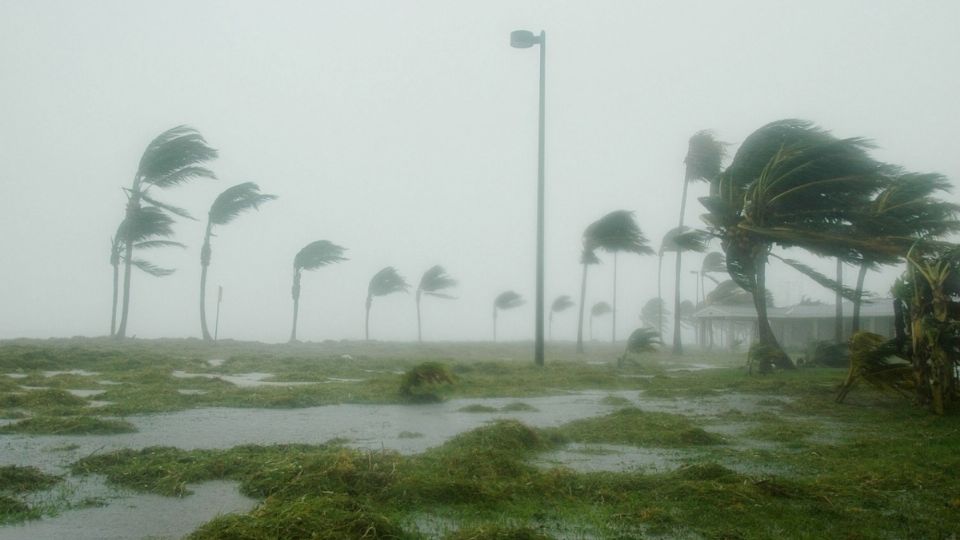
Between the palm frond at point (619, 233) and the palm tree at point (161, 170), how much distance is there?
19.3 metres

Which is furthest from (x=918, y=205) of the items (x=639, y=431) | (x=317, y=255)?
(x=317, y=255)

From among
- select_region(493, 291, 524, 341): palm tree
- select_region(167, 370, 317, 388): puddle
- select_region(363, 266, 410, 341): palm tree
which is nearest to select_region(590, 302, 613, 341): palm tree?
select_region(493, 291, 524, 341): palm tree

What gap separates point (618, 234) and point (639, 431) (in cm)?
2800

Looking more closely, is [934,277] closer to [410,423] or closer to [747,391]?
[747,391]

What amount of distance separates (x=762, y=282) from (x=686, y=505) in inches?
663

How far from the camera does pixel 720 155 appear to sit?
105ft

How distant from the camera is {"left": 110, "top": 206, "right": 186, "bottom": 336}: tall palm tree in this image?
83.6ft

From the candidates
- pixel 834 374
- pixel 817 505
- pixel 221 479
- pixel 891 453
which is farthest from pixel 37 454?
pixel 834 374

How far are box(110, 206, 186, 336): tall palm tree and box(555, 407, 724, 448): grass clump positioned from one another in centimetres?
2257

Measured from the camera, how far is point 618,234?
113 feet

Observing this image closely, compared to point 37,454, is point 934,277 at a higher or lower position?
higher

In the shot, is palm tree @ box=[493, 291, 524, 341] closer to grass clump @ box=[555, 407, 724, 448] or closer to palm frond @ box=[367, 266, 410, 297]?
palm frond @ box=[367, 266, 410, 297]

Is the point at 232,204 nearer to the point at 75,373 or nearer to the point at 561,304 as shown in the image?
the point at 75,373

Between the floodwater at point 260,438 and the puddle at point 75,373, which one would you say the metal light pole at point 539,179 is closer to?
the floodwater at point 260,438
